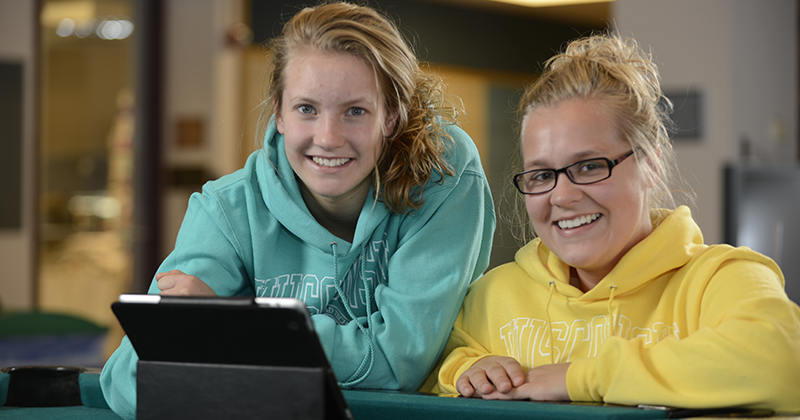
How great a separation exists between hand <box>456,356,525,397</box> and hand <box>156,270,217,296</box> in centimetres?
48

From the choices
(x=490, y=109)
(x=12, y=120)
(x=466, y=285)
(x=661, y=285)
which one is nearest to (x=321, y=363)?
(x=466, y=285)

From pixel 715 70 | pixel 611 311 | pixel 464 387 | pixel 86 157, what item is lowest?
pixel 464 387

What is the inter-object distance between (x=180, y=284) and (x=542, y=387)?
644mm

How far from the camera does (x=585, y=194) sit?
4.42ft

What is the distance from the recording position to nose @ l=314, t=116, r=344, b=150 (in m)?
1.43

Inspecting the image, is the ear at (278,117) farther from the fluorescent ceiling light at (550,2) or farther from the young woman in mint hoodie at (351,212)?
the fluorescent ceiling light at (550,2)

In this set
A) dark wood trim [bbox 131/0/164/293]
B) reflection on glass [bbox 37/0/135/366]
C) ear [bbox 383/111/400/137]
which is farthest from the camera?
dark wood trim [bbox 131/0/164/293]

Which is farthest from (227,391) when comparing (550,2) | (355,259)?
(550,2)

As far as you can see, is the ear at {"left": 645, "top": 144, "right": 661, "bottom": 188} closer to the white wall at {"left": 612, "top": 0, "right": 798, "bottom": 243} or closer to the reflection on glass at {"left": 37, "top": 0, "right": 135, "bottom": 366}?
the white wall at {"left": 612, "top": 0, "right": 798, "bottom": 243}

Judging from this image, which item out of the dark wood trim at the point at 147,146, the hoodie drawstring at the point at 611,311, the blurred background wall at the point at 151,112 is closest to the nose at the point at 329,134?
the hoodie drawstring at the point at 611,311

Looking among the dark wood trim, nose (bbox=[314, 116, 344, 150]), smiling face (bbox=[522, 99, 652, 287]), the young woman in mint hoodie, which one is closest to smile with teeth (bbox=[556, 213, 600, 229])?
smiling face (bbox=[522, 99, 652, 287])

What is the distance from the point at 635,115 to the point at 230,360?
0.81 meters

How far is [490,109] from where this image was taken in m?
6.79

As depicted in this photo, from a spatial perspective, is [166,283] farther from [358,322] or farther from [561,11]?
[561,11]
